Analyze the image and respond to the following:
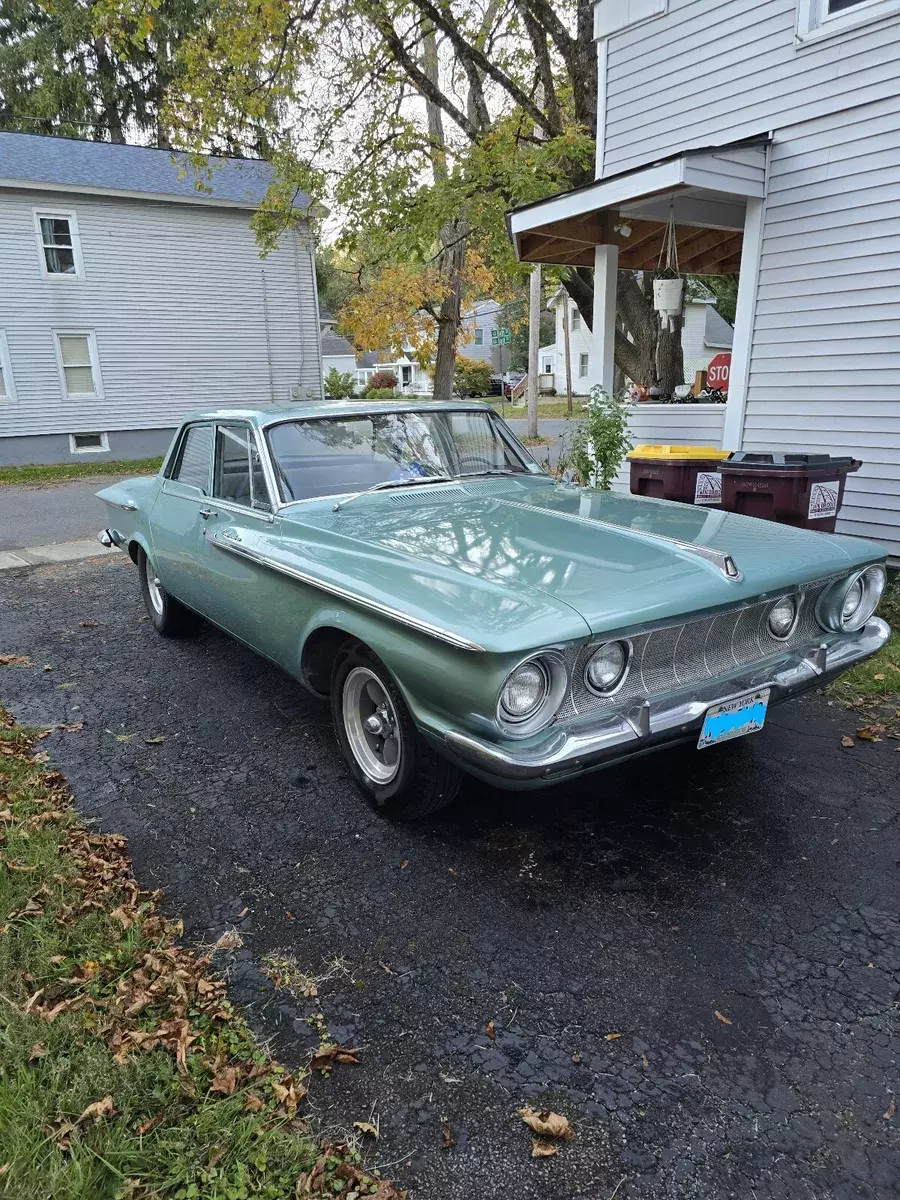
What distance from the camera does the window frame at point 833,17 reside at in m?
5.75

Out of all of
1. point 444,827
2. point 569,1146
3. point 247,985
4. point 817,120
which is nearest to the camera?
point 569,1146

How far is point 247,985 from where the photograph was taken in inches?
94.4

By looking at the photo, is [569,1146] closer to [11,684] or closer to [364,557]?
[364,557]

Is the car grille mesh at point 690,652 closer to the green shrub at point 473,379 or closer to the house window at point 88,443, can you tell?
the house window at point 88,443

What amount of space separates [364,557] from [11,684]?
9.89 ft

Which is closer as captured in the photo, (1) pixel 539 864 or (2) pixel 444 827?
(1) pixel 539 864

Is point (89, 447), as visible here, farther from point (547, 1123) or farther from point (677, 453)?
point (547, 1123)

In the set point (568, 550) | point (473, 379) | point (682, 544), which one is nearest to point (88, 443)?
point (568, 550)

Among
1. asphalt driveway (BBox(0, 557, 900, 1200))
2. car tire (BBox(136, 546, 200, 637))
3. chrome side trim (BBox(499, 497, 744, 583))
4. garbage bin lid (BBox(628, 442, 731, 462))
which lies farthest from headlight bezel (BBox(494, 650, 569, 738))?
garbage bin lid (BBox(628, 442, 731, 462))

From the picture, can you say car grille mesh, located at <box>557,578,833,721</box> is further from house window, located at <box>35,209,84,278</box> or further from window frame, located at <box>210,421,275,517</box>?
house window, located at <box>35,209,84,278</box>

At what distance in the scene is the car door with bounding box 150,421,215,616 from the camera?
4594mm

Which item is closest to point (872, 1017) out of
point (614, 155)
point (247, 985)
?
point (247, 985)

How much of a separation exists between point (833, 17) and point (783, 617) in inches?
219

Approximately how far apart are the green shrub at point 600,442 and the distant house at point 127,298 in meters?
14.0
